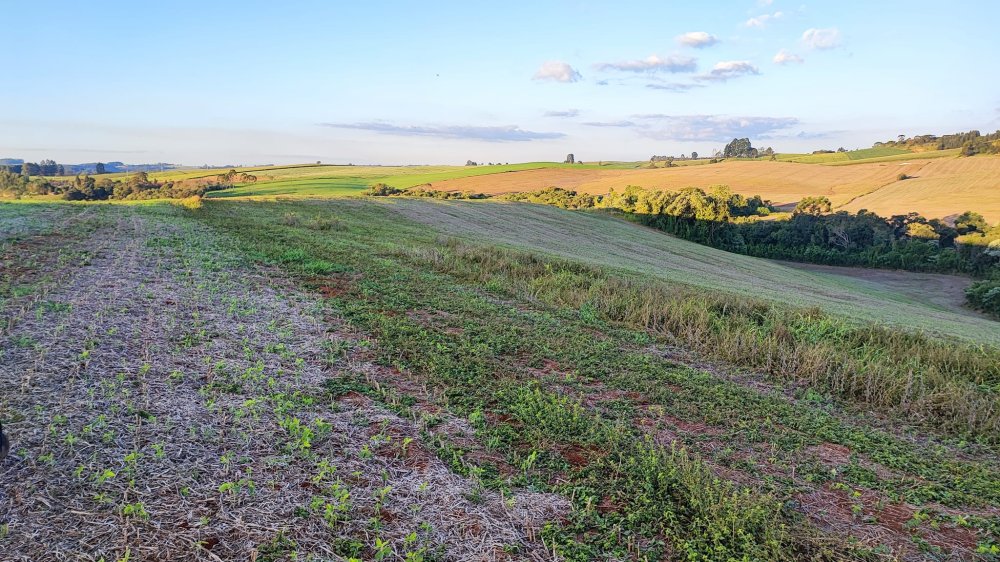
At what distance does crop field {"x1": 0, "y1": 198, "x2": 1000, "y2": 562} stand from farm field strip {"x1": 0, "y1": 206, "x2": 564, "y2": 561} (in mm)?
25

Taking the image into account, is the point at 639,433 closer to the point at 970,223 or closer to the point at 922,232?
the point at 922,232

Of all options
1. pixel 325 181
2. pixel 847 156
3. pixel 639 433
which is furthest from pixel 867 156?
pixel 639 433

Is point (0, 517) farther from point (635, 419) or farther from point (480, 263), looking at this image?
point (480, 263)

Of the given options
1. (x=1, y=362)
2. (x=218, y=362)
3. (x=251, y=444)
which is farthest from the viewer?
(x=218, y=362)

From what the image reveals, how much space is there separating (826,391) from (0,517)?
9.28 meters

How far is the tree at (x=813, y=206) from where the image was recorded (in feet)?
189

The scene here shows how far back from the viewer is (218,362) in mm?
6715

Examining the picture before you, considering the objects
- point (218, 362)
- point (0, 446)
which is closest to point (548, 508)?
point (0, 446)

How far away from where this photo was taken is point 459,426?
224 inches

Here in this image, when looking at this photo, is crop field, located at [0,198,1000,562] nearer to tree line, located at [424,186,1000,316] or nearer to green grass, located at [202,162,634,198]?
green grass, located at [202,162,634,198]

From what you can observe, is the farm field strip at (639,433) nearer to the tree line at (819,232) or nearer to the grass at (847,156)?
the tree line at (819,232)

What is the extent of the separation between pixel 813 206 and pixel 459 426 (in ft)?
210

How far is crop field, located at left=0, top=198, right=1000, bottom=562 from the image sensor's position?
13.0 feet

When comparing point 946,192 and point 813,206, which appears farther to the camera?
point 946,192
